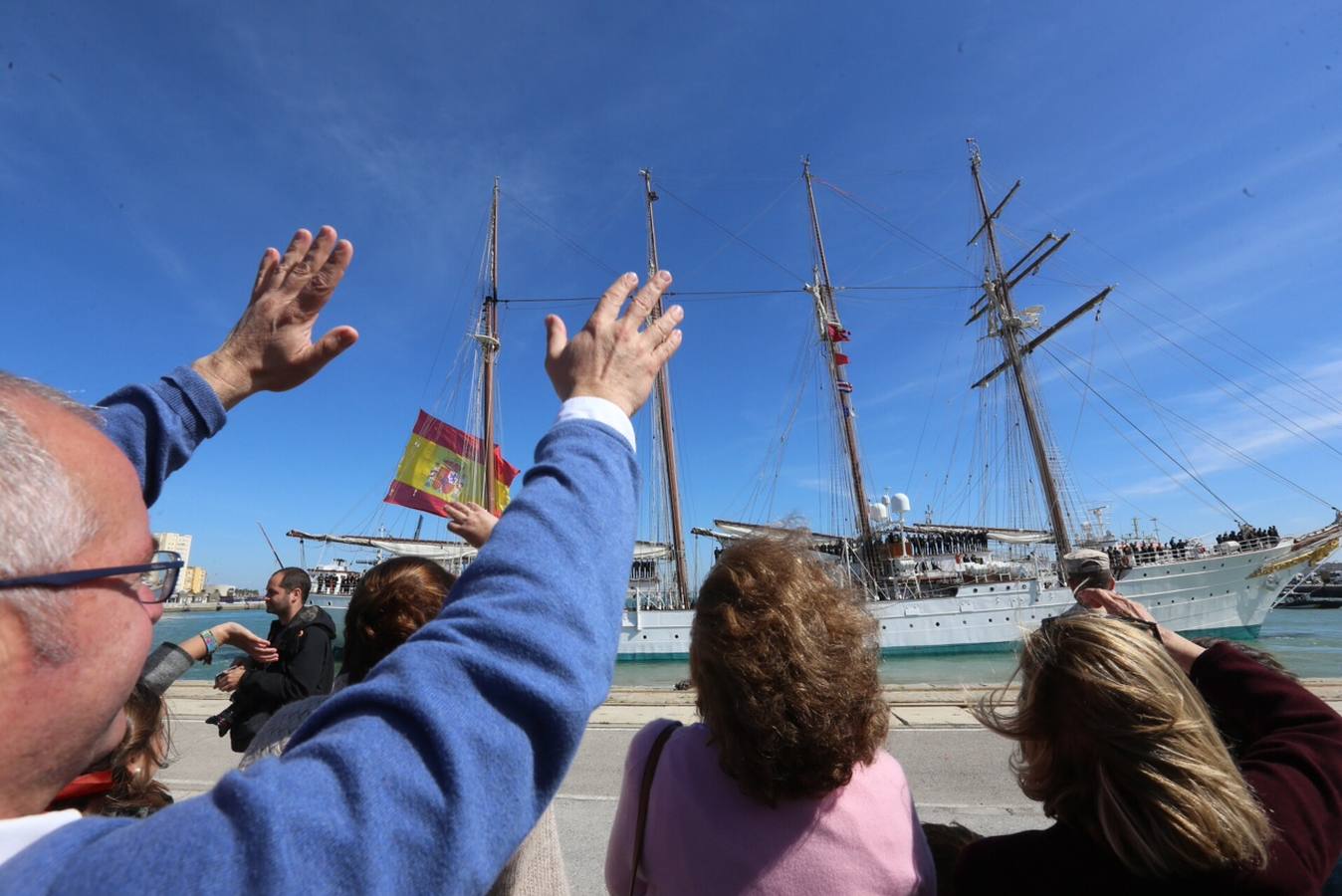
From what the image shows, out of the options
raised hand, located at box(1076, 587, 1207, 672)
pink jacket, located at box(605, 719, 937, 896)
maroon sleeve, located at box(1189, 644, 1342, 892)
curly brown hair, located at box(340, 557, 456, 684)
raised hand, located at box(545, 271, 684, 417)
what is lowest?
pink jacket, located at box(605, 719, 937, 896)

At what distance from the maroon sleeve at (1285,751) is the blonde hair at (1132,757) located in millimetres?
89

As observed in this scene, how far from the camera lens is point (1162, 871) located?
125cm

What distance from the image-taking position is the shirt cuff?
1033 mm

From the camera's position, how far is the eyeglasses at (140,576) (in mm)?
700

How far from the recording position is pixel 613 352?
118 cm

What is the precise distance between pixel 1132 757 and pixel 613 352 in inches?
56.3

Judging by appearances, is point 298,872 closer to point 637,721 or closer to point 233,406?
point 233,406

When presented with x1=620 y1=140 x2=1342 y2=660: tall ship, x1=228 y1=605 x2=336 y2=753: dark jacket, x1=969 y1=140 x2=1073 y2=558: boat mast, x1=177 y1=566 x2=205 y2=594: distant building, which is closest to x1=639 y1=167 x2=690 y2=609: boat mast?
x1=620 y1=140 x2=1342 y2=660: tall ship

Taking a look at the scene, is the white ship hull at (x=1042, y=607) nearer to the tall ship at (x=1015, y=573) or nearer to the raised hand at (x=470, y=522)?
the tall ship at (x=1015, y=573)

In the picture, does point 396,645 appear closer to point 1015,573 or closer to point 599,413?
point 599,413

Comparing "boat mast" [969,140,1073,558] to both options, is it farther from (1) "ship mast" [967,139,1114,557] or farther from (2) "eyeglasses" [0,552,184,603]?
(2) "eyeglasses" [0,552,184,603]

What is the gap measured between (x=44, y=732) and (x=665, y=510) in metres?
34.7

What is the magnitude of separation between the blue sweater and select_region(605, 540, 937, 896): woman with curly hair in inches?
35.5

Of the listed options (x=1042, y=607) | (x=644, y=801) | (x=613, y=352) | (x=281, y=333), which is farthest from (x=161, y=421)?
(x=1042, y=607)
